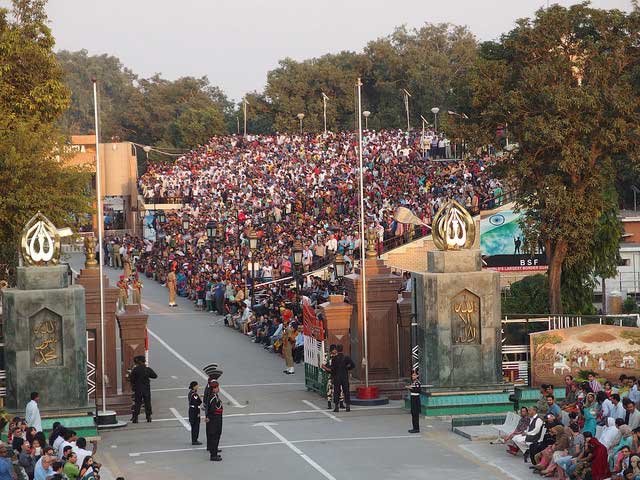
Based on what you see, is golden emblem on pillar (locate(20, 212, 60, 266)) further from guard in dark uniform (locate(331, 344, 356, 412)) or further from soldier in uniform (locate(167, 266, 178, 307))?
soldier in uniform (locate(167, 266, 178, 307))

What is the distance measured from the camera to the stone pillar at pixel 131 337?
3023 cm

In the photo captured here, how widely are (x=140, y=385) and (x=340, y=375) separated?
4251 mm

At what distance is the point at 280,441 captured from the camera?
85.6 feet

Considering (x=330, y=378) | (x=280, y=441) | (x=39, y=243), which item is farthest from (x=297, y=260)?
(x=280, y=441)

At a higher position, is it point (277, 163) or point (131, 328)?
point (277, 163)

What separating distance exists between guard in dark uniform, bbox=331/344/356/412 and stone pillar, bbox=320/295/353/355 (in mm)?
2187

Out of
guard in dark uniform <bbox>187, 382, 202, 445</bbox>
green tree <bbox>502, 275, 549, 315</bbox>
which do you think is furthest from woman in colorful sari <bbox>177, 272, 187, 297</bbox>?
guard in dark uniform <bbox>187, 382, 202, 445</bbox>

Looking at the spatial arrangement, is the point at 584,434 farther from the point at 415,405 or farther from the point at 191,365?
the point at 191,365

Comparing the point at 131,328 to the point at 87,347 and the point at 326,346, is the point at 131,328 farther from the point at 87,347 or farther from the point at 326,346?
the point at 326,346

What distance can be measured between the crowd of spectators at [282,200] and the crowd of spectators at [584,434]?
19401 millimetres

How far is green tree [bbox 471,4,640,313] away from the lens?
3731cm

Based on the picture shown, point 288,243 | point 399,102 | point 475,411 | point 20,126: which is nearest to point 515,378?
point 475,411

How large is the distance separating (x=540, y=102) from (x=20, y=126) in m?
14.2

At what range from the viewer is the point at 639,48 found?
38719 millimetres
